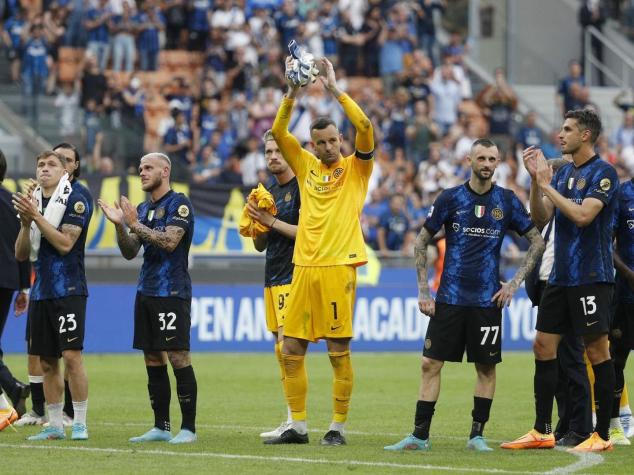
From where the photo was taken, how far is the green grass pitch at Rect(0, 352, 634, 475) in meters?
9.90

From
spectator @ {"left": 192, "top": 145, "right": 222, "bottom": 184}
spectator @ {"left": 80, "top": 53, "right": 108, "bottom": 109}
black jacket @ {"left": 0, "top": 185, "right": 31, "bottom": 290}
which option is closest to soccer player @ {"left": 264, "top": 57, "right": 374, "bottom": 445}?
black jacket @ {"left": 0, "top": 185, "right": 31, "bottom": 290}

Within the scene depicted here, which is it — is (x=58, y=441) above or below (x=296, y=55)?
below

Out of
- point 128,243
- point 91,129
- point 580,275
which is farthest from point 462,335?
point 91,129

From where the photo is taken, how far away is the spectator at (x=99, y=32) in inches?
1096

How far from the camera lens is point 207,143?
2725 centimetres

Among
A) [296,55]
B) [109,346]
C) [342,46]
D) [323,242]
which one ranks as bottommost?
[109,346]

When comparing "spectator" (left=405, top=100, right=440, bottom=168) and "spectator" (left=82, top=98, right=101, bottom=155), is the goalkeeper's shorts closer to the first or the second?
"spectator" (left=82, top=98, right=101, bottom=155)

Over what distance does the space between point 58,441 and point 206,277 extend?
1210 centimetres

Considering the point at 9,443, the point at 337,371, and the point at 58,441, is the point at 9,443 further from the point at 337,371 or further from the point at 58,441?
the point at 337,371

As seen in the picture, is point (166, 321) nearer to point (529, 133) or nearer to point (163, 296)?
point (163, 296)

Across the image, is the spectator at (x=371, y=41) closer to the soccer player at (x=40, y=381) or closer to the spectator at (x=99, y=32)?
the spectator at (x=99, y=32)

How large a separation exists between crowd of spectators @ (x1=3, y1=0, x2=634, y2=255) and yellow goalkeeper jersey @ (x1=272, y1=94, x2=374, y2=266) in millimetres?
13100

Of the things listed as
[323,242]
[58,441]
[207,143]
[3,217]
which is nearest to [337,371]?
[323,242]

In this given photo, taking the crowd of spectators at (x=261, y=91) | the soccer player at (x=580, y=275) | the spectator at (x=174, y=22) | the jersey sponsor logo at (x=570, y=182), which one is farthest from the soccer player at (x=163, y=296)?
the spectator at (x=174, y=22)
